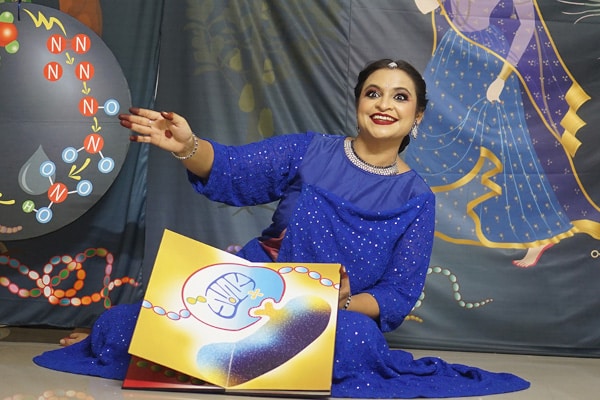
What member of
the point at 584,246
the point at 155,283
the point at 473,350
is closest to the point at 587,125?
the point at 584,246

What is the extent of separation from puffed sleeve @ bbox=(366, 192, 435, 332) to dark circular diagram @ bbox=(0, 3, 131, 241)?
1.25 m

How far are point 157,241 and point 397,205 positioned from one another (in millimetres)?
1345

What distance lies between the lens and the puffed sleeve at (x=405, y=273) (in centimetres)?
264

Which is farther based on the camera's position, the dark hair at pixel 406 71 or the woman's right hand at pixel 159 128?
the dark hair at pixel 406 71

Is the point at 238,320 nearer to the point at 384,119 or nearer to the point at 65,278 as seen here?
the point at 384,119

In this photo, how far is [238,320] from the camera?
2357 mm

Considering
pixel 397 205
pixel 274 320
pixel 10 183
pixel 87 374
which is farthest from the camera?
pixel 10 183

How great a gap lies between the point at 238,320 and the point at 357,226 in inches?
20.2

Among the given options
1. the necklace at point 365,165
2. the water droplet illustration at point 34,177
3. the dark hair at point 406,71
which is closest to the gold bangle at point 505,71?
the dark hair at point 406,71

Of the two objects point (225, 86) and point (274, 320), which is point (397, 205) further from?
point (225, 86)

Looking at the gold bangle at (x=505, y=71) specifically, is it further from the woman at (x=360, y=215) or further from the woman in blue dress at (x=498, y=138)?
the woman at (x=360, y=215)

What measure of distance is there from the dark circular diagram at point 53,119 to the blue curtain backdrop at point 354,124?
0.29m

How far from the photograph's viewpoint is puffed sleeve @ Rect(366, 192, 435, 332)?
2643mm

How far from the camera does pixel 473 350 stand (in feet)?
12.5
